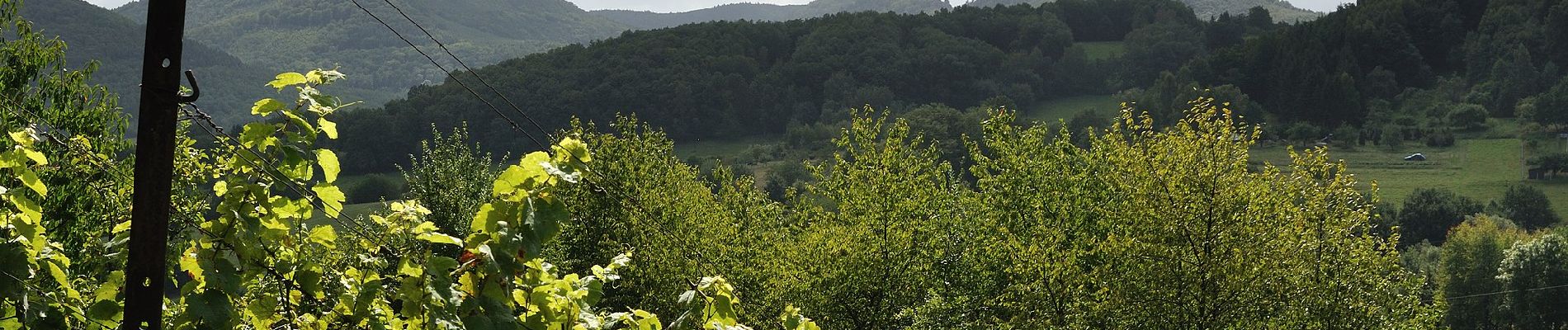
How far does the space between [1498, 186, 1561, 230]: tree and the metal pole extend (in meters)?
122

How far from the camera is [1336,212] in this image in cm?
2030

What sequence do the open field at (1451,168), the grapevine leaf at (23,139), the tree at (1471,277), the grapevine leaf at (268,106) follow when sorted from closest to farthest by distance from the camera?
1. the grapevine leaf at (268,106)
2. the grapevine leaf at (23,139)
3. the tree at (1471,277)
4. the open field at (1451,168)

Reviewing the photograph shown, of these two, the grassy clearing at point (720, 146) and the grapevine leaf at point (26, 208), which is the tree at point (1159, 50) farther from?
the grapevine leaf at point (26, 208)

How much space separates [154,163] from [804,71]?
6947 inches

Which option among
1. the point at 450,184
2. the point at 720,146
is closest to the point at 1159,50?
the point at 720,146

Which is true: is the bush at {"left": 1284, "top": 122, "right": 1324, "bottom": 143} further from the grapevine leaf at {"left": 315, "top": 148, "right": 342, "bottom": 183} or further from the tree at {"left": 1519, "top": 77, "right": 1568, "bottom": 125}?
the grapevine leaf at {"left": 315, "top": 148, "right": 342, "bottom": 183}

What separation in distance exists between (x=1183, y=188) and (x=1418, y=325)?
4200mm

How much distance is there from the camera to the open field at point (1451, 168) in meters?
115

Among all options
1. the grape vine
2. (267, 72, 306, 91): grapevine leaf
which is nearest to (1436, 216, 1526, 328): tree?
the grape vine

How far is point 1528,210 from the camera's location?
10744 centimetres

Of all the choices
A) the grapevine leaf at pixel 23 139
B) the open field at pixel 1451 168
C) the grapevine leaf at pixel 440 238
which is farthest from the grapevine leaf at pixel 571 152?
the open field at pixel 1451 168

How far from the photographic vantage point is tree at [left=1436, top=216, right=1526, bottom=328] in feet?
229

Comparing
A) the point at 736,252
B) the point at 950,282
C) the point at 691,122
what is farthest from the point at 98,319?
the point at 691,122

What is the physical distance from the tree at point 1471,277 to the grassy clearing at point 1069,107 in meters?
83.8
